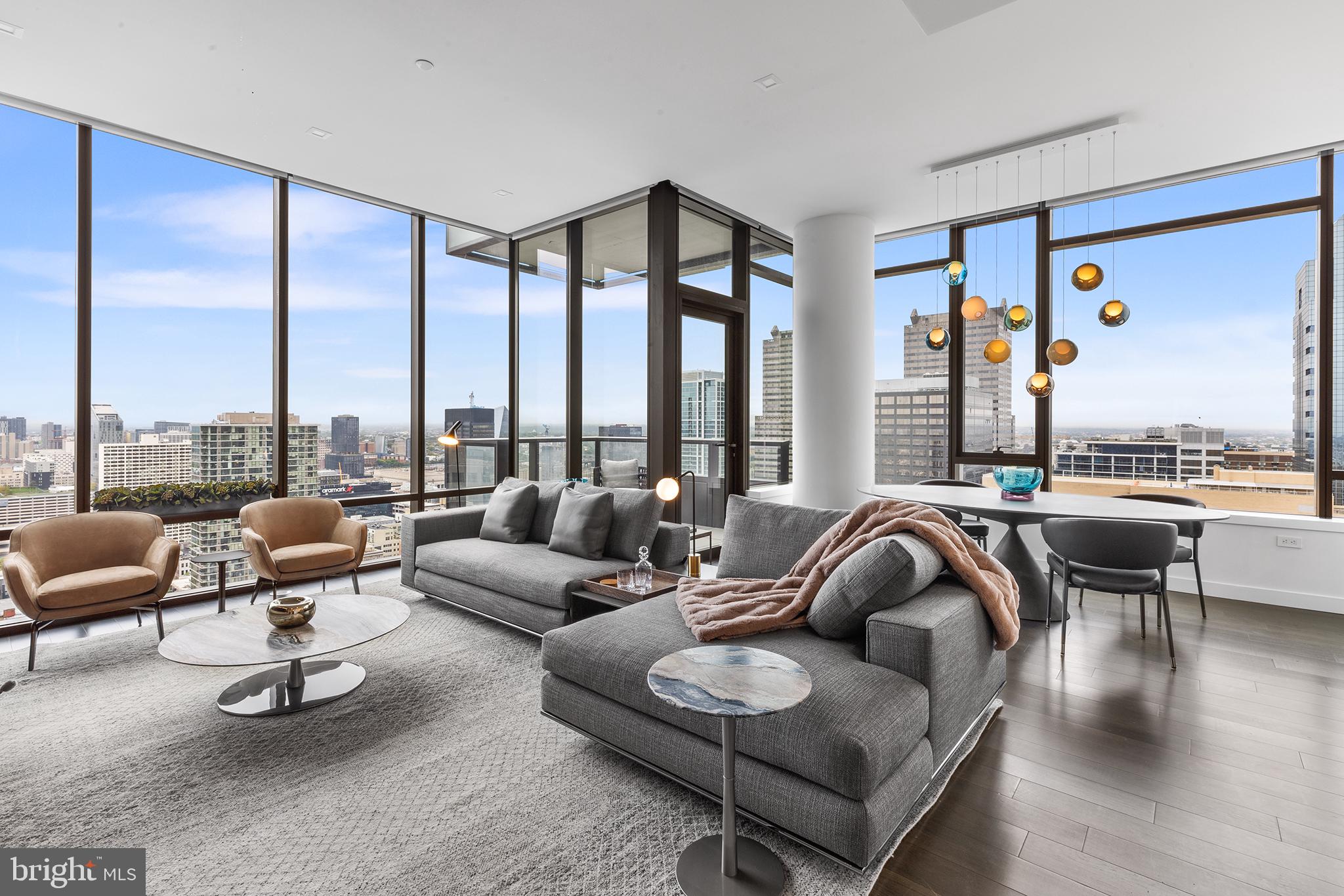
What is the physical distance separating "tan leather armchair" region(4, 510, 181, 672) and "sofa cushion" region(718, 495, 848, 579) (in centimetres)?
303

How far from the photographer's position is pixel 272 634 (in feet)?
8.53

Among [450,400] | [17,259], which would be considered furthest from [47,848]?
[450,400]

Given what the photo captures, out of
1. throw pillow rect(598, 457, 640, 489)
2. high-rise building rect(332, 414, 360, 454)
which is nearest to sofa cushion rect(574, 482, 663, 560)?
throw pillow rect(598, 457, 640, 489)

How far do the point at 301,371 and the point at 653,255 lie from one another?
2860 mm

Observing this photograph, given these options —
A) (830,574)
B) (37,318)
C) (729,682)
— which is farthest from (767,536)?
(37,318)

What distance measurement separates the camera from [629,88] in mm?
3469

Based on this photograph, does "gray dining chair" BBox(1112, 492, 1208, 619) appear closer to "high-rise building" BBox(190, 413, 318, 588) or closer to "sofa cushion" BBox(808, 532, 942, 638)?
"sofa cushion" BBox(808, 532, 942, 638)

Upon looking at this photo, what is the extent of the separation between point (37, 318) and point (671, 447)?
160 inches

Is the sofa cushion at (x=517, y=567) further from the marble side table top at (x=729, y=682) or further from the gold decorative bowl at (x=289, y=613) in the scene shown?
the marble side table top at (x=729, y=682)

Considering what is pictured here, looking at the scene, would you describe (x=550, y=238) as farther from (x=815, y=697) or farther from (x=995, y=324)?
(x=815, y=697)

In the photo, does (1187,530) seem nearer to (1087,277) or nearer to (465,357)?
(1087,277)

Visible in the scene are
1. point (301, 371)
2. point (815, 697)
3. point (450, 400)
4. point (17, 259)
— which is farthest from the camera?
point (450, 400)

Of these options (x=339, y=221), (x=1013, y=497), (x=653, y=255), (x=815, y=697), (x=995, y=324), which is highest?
(x=339, y=221)

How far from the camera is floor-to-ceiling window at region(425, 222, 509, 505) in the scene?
562 centimetres
